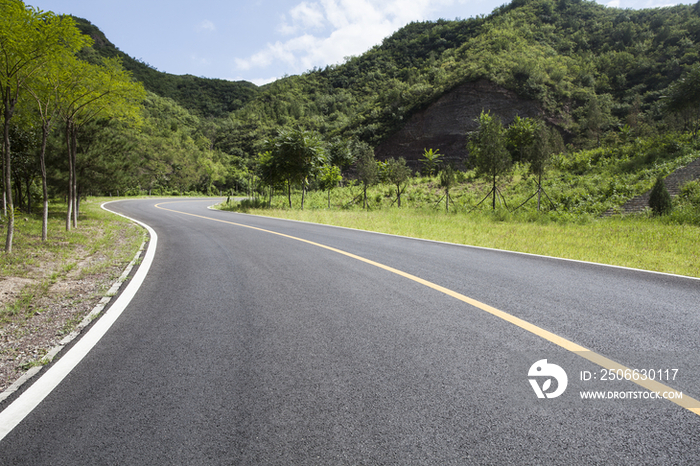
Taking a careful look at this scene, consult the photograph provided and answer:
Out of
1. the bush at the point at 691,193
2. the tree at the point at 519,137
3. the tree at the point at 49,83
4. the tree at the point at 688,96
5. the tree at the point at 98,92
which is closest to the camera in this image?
the tree at the point at 49,83

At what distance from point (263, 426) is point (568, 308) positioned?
3504 mm

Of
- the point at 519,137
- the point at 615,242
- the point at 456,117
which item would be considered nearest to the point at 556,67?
the point at 456,117

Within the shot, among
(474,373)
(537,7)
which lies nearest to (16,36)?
(474,373)

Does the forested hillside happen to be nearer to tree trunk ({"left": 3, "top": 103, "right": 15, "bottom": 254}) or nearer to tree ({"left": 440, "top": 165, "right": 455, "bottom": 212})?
tree trunk ({"left": 3, "top": 103, "right": 15, "bottom": 254})

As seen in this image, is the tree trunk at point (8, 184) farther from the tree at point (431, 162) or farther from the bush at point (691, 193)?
the tree at point (431, 162)

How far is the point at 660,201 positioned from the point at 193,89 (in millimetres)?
143866

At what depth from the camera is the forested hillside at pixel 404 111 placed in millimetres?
17391

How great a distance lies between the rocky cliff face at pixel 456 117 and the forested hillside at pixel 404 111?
1.20 ft

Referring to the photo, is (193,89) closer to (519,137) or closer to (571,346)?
(519,137)

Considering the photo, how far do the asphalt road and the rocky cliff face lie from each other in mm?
48145

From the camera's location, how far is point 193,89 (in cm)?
12900

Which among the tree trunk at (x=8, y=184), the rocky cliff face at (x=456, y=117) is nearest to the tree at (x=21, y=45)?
the tree trunk at (x=8, y=184)

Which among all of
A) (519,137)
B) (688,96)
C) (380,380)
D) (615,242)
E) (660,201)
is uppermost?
(688,96)

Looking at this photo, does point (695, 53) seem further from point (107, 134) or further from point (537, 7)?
point (107, 134)
